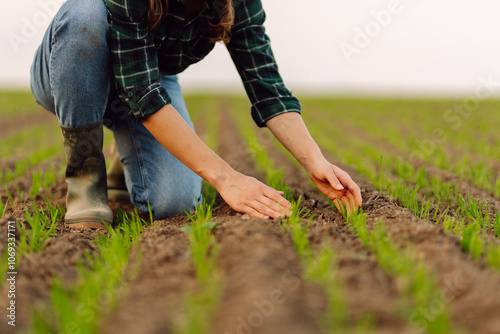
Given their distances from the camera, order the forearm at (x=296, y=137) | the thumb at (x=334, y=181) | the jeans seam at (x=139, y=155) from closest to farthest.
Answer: the thumb at (x=334, y=181)
the forearm at (x=296, y=137)
the jeans seam at (x=139, y=155)

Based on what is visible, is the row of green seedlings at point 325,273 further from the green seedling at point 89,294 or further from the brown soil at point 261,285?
the green seedling at point 89,294

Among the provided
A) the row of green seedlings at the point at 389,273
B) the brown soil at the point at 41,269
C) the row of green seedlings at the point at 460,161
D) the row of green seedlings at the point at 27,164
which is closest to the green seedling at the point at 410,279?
the row of green seedlings at the point at 389,273

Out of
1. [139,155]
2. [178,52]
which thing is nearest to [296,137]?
[178,52]

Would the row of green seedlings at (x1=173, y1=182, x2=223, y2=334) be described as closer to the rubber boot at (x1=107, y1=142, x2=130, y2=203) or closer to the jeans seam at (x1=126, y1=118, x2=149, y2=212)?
the jeans seam at (x1=126, y1=118, x2=149, y2=212)

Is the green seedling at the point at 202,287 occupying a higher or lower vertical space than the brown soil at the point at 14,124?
higher

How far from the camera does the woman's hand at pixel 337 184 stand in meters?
1.97

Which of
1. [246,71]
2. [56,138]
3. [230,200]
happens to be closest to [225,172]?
[230,200]

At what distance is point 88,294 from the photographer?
1.19 m

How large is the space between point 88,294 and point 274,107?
1372 mm

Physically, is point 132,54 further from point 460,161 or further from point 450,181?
point 460,161

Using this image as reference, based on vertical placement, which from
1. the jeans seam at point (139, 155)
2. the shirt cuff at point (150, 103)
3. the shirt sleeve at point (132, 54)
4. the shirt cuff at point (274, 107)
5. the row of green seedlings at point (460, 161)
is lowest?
the row of green seedlings at point (460, 161)

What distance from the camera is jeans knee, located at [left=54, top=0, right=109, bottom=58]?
1.99m

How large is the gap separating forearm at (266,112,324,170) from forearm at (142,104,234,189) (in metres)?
0.40

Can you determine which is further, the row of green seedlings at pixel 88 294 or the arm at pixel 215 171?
the arm at pixel 215 171
